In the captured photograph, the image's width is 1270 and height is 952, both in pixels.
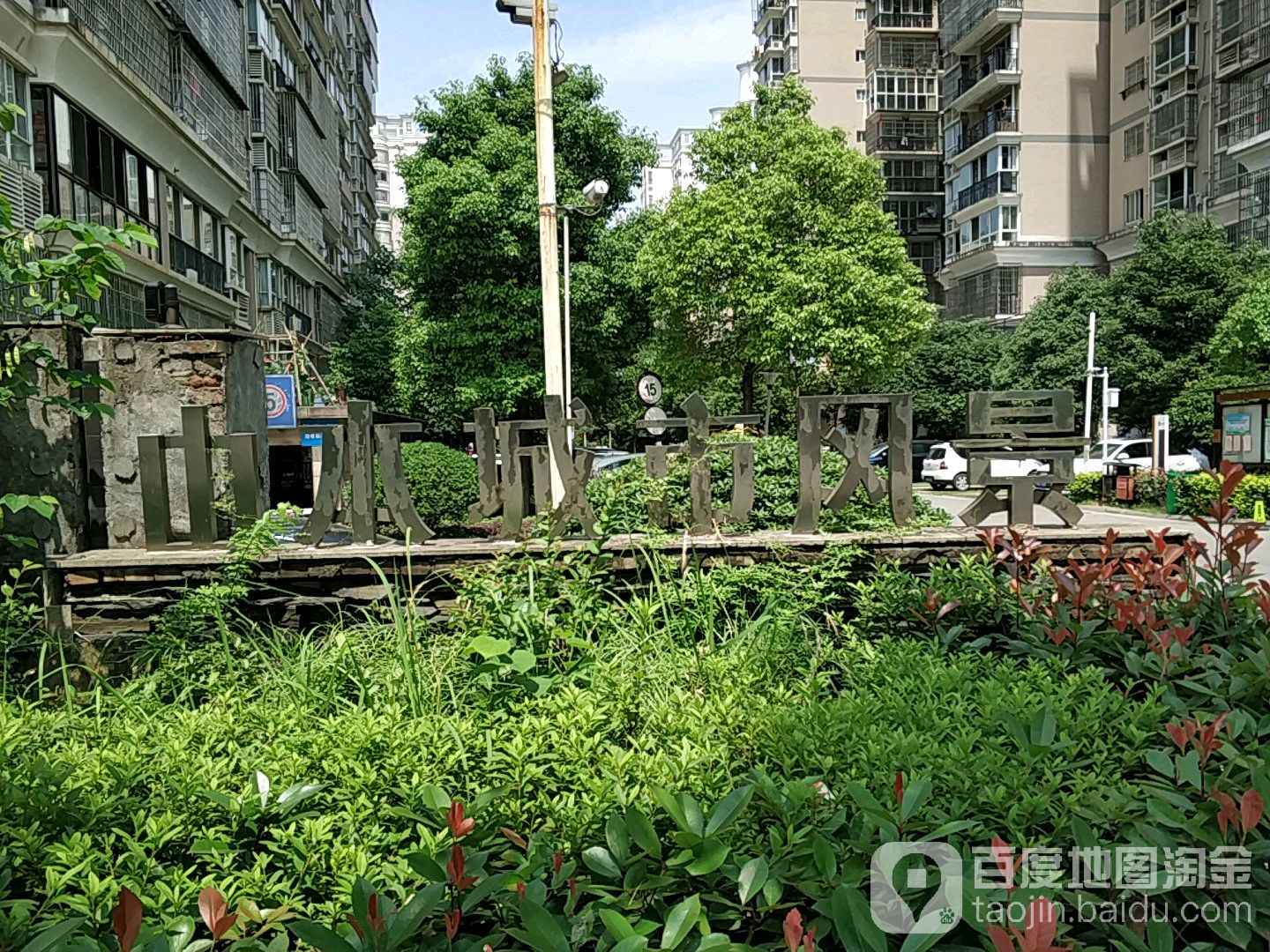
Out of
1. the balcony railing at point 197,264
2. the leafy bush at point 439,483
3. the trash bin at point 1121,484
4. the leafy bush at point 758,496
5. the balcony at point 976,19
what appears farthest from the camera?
the balcony at point 976,19

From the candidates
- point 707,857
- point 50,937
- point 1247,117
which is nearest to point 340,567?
point 50,937

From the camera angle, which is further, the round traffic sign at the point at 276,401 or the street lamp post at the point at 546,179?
the round traffic sign at the point at 276,401

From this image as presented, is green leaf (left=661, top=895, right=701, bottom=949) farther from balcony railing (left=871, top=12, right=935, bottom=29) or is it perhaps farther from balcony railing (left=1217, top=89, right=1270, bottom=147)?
balcony railing (left=871, top=12, right=935, bottom=29)

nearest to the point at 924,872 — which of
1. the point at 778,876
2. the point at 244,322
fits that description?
the point at 778,876

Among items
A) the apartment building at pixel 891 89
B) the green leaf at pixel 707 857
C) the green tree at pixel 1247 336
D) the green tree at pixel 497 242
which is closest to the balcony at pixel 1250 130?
the green tree at pixel 1247 336

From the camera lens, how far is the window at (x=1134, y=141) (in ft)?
123

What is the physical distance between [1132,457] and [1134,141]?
1637 centimetres

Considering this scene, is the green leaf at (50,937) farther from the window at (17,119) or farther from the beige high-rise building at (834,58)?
the beige high-rise building at (834,58)

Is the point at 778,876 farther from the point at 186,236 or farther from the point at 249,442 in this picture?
the point at 186,236

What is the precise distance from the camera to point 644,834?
1.82 meters

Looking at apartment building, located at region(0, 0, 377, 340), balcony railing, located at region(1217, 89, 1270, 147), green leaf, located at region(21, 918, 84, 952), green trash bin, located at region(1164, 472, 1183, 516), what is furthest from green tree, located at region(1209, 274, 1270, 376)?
green leaf, located at region(21, 918, 84, 952)

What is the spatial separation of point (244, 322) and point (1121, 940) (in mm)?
25519

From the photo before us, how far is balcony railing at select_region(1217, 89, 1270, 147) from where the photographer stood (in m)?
29.0

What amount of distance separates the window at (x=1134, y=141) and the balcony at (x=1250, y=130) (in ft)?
19.2
